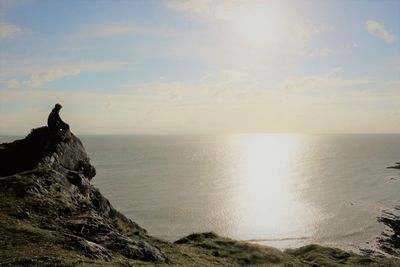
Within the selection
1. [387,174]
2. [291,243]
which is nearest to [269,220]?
[291,243]

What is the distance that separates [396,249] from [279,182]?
3644 inches

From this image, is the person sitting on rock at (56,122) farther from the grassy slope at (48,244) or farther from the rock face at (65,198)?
the grassy slope at (48,244)

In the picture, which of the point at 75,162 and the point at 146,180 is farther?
the point at 146,180

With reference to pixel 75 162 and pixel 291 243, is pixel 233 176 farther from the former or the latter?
pixel 75 162

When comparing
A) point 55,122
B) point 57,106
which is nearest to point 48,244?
point 55,122

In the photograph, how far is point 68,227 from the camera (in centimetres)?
2947

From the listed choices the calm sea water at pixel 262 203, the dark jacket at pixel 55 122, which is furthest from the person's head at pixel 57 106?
the calm sea water at pixel 262 203

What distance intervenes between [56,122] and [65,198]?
1624 cm

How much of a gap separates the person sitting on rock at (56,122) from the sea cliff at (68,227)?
1.16 metres

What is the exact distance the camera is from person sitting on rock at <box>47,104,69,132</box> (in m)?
47.4

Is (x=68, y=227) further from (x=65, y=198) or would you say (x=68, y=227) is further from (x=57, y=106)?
(x=57, y=106)

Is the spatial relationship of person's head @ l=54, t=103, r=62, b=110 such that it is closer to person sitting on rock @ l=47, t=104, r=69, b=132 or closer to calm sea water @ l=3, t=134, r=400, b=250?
person sitting on rock @ l=47, t=104, r=69, b=132

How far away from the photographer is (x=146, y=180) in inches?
6329

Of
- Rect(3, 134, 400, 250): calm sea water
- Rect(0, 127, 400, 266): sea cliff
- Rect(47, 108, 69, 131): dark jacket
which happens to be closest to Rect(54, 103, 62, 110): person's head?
Rect(47, 108, 69, 131): dark jacket
